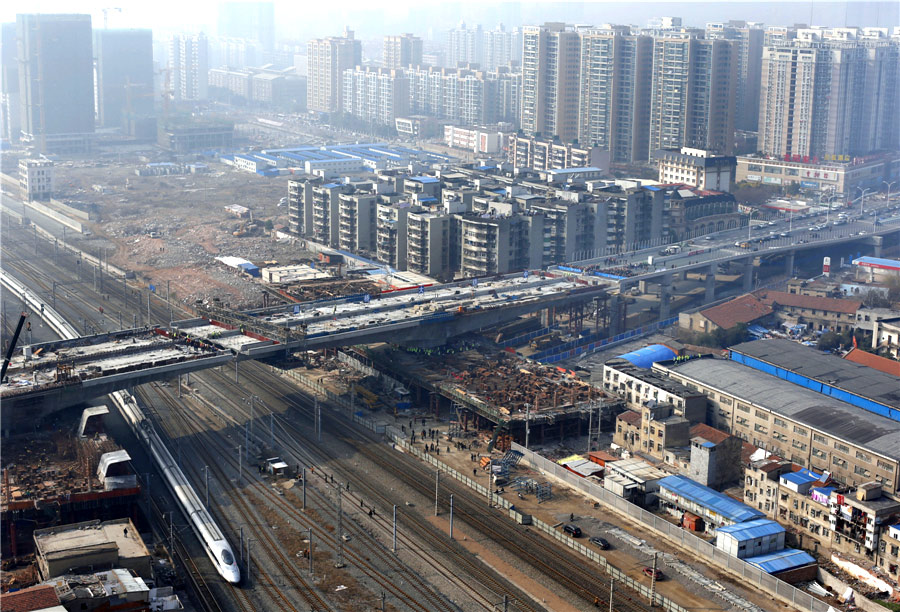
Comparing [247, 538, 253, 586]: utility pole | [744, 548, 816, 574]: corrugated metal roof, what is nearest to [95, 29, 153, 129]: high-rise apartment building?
[247, 538, 253, 586]: utility pole

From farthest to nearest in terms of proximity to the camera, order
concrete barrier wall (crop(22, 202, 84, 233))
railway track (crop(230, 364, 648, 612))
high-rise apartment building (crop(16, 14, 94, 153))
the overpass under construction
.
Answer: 1. high-rise apartment building (crop(16, 14, 94, 153))
2. concrete barrier wall (crop(22, 202, 84, 233))
3. the overpass under construction
4. railway track (crop(230, 364, 648, 612))

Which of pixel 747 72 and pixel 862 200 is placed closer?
pixel 862 200

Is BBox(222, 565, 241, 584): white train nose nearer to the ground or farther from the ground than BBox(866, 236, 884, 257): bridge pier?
nearer to the ground

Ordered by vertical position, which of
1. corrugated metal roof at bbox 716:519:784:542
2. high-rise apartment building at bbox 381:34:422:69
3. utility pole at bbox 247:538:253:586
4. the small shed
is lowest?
utility pole at bbox 247:538:253:586

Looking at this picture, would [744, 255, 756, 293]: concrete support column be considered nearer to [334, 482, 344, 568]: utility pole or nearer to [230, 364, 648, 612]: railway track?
[230, 364, 648, 612]: railway track

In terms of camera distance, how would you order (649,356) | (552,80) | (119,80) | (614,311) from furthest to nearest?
(119,80) < (552,80) < (614,311) < (649,356)

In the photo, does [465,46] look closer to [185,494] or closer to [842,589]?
[185,494]

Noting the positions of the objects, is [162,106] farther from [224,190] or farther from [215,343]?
[215,343]

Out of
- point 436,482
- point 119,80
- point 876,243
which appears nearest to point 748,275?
point 876,243
